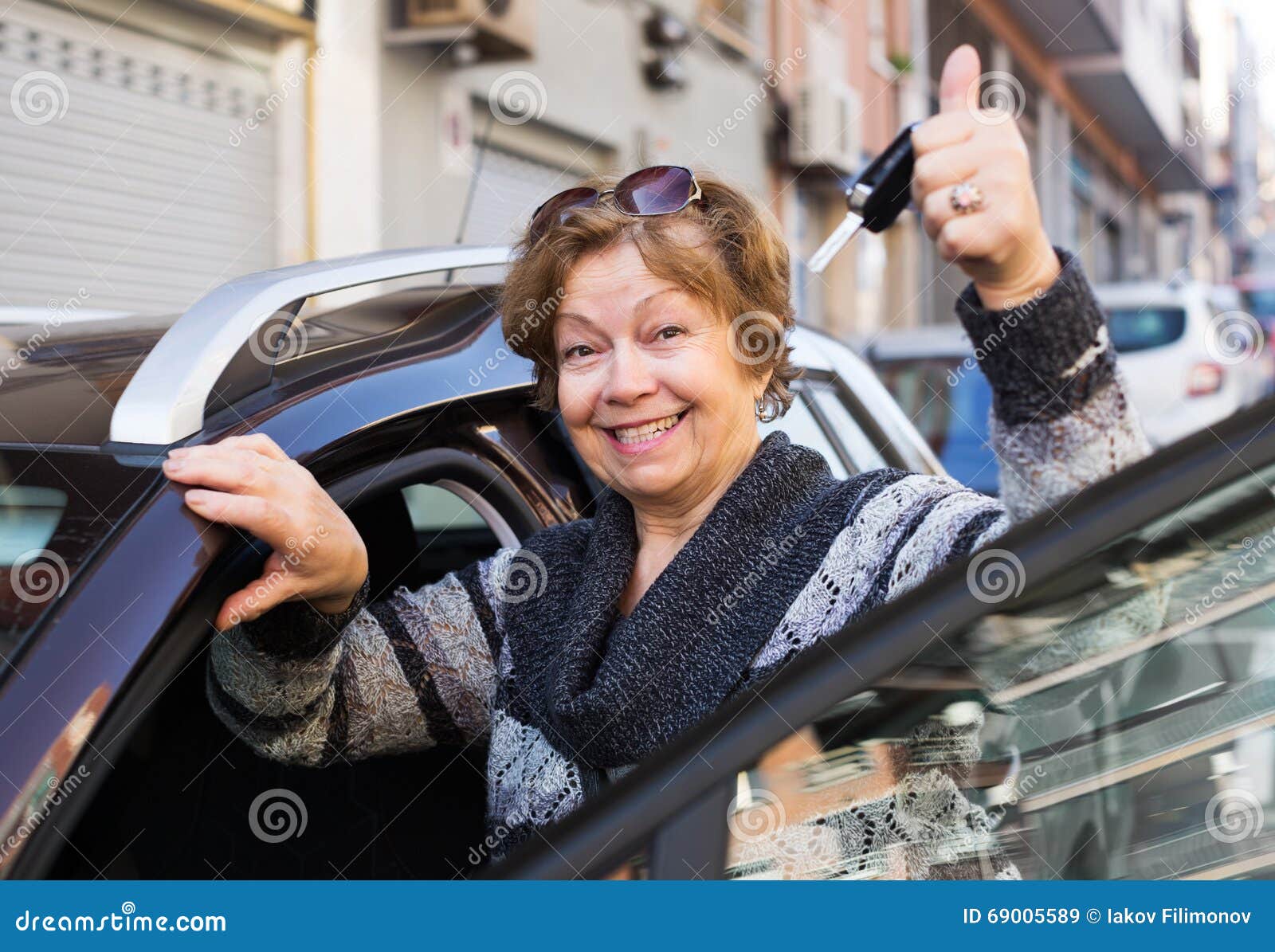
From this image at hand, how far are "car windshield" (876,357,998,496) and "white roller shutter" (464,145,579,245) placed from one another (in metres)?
2.61

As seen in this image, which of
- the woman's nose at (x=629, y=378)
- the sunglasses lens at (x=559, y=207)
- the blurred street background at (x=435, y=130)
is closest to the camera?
the woman's nose at (x=629, y=378)

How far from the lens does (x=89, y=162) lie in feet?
21.5

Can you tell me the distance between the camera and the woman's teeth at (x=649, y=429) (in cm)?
170

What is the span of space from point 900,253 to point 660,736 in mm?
17572

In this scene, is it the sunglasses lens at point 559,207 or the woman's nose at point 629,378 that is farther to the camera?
the sunglasses lens at point 559,207

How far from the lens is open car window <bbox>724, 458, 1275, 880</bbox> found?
97cm

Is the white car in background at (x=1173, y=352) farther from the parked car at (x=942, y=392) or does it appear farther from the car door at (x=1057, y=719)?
the car door at (x=1057, y=719)

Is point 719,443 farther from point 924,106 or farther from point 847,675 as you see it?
point 924,106

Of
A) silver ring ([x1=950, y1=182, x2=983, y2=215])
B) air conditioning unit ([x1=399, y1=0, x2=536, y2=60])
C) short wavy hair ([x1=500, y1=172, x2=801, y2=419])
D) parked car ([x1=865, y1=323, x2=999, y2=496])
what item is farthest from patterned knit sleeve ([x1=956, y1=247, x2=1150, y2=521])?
air conditioning unit ([x1=399, y1=0, x2=536, y2=60])

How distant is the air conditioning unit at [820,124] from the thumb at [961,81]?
503 inches

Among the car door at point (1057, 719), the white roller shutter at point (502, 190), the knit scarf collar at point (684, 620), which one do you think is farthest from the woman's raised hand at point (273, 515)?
the white roller shutter at point (502, 190)

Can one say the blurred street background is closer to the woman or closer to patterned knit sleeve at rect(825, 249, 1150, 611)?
the woman

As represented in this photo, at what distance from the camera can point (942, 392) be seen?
8258 mm

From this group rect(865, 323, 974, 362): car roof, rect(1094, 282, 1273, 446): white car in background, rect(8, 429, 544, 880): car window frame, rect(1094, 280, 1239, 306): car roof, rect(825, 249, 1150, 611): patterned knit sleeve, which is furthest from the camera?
rect(1094, 280, 1239, 306): car roof
